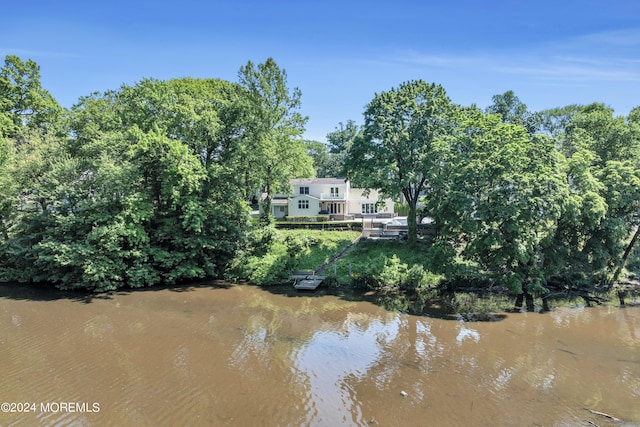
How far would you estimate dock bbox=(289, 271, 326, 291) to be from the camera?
22.8 m

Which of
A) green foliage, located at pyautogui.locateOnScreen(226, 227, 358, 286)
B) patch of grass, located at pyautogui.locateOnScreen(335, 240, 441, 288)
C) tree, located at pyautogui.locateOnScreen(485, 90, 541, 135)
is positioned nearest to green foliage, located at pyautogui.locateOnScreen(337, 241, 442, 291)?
patch of grass, located at pyautogui.locateOnScreen(335, 240, 441, 288)

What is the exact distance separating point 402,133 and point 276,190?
10.8 m

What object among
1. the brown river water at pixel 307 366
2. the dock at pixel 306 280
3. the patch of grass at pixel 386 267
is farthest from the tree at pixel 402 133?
the brown river water at pixel 307 366

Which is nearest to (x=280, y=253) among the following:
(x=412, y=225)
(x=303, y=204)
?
(x=412, y=225)

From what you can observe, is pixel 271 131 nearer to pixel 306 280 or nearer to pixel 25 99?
pixel 306 280

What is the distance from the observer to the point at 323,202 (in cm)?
4428

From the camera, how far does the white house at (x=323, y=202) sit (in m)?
43.5

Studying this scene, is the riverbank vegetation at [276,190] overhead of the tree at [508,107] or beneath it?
beneath

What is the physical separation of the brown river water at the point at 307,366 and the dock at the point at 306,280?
282 centimetres

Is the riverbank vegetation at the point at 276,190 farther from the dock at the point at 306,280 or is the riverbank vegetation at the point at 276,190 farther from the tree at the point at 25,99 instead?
the tree at the point at 25,99

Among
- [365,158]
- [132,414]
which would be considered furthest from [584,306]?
[132,414]

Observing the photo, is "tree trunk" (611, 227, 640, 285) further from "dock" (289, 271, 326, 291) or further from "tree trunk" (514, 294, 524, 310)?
"dock" (289, 271, 326, 291)

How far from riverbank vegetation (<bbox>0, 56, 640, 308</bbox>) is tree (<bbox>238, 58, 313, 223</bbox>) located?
0.15m

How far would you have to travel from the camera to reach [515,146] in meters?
18.8
